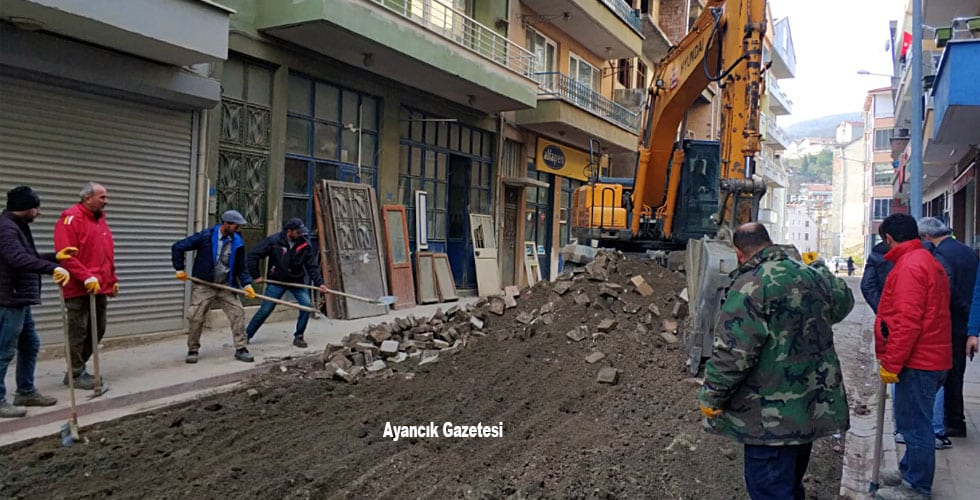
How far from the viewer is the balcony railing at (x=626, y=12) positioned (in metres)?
19.4

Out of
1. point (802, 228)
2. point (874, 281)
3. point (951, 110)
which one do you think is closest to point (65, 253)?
point (874, 281)

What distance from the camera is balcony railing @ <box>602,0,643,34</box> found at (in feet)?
63.6

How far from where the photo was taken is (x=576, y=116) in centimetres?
1736

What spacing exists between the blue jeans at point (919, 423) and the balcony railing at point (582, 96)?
43.7ft

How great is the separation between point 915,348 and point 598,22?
16025 millimetres

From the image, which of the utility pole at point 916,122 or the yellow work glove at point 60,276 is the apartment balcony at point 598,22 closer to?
the utility pole at point 916,122

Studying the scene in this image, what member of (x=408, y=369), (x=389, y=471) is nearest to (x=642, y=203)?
(x=408, y=369)

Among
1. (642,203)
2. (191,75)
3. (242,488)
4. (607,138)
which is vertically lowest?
(242,488)

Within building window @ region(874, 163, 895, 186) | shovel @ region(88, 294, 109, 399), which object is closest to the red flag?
shovel @ region(88, 294, 109, 399)

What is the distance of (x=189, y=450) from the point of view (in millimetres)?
4613

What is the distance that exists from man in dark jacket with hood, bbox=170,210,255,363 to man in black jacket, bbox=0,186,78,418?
6.44 feet

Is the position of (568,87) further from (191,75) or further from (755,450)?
(755,450)

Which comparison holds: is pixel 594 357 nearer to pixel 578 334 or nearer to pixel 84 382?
pixel 578 334

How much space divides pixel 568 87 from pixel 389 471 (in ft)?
50.9
